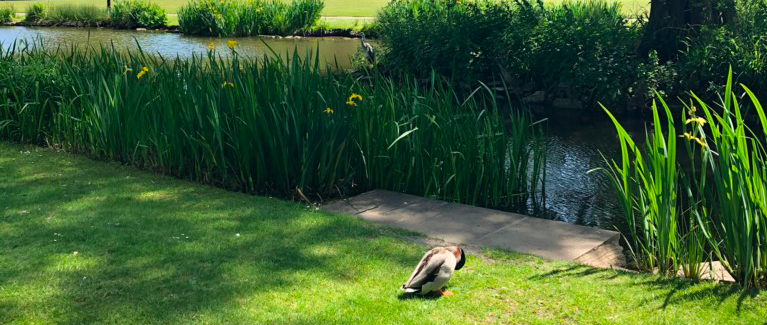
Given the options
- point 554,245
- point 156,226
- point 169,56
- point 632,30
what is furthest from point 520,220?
point 169,56

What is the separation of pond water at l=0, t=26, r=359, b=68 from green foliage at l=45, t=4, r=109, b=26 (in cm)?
92

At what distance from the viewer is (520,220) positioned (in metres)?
7.09

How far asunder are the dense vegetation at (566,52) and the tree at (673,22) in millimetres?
262

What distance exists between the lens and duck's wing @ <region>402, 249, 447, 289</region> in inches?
197

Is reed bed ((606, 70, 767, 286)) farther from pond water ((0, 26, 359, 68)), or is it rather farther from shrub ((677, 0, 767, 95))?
pond water ((0, 26, 359, 68))

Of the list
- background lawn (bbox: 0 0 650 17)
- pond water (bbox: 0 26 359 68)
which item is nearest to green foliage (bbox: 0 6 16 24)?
pond water (bbox: 0 26 359 68)

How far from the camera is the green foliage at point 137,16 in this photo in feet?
96.6

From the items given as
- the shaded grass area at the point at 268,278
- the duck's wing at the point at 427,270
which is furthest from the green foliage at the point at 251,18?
the duck's wing at the point at 427,270

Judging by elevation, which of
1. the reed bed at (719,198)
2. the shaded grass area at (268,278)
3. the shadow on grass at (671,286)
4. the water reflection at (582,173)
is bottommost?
the water reflection at (582,173)

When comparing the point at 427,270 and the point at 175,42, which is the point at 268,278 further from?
the point at 175,42

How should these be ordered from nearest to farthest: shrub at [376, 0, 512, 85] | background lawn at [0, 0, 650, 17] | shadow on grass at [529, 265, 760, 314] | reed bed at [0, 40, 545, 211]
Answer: shadow on grass at [529, 265, 760, 314] → reed bed at [0, 40, 545, 211] → shrub at [376, 0, 512, 85] → background lawn at [0, 0, 650, 17]

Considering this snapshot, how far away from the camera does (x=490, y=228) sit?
6797mm

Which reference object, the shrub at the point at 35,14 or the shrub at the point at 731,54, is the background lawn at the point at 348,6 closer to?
the shrub at the point at 35,14

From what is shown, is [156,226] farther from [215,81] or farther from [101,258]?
[215,81]
